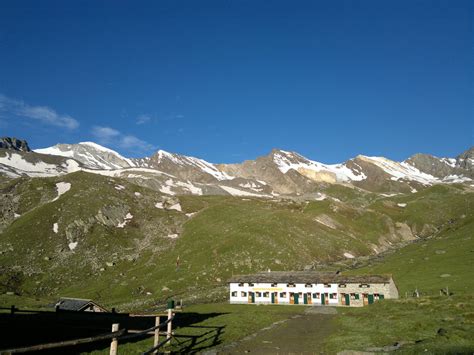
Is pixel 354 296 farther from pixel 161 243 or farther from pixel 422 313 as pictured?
pixel 161 243

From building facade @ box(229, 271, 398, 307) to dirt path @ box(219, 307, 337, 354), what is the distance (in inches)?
1440

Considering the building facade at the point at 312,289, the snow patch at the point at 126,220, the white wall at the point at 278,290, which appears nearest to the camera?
the building facade at the point at 312,289

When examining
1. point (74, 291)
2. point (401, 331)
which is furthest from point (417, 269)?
point (74, 291)

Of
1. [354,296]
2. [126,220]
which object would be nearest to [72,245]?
[126,220]

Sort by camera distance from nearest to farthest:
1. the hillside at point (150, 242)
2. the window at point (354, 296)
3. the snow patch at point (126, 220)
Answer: the window at point (354, 296)
the hillside at point (150, 242)
the snow patch at point (126, 220)

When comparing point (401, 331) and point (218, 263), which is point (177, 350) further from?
point (218, 263)

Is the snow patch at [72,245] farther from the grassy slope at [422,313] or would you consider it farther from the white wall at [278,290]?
the grassy slope at [422,313]

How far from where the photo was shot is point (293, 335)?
123 ft

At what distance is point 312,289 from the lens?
276 ft

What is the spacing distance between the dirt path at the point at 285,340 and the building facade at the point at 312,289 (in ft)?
120

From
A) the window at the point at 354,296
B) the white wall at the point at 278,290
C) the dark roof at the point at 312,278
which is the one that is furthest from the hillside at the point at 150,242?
the window at the point at 354,296

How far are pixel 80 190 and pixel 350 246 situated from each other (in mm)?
126501

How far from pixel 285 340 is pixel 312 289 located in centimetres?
5265

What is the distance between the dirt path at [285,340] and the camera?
93.4 ft
